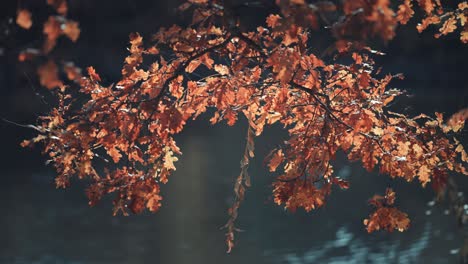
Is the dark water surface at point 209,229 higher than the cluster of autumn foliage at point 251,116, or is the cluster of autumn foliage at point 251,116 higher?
the dark water surface at point 209,229

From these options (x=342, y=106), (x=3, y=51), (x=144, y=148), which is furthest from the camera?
(x=144, y=148)

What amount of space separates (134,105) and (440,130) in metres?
1.65

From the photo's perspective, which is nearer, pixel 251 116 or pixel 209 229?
pixel 251 116

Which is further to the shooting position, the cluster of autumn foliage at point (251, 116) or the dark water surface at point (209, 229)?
the dark water surface at point (209, 229)

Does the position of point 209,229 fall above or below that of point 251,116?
above

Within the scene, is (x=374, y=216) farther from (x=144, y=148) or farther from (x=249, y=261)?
(x=144, y=148)

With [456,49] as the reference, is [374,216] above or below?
below

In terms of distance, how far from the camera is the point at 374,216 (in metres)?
3.31

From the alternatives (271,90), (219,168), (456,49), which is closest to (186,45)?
(271,90)

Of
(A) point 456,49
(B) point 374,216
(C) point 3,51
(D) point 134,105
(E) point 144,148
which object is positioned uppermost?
(A) point 456,49

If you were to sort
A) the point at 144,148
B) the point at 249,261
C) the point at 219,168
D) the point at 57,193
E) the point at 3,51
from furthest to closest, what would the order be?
1. the point at 144,148
2. the point at 219,168
3. the point at 57,193
4. the point at 249,261
5. the point at 3,51

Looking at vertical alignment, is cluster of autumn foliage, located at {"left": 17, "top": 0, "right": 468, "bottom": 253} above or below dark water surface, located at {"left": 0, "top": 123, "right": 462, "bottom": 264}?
below

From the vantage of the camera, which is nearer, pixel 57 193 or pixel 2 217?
pixel 2 217

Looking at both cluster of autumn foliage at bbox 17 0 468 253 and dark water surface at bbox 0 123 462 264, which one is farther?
dark water surface at bbox 0 123 462 264
